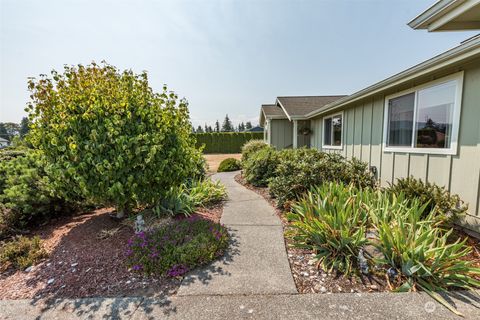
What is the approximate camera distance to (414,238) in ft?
8.47

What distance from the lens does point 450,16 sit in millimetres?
3340

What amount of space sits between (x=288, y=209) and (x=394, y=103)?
3544mm

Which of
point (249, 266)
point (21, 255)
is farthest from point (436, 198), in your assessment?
point (21, 255)

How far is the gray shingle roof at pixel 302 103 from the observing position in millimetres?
10836

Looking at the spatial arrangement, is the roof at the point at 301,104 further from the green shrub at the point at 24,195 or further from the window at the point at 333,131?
the green shrub at the point at 24,195

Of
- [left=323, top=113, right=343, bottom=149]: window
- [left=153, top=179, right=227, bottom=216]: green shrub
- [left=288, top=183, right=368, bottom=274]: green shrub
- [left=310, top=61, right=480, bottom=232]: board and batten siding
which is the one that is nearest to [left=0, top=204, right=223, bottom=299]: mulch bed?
Answer: [left=153, top=179, right=227, bottom=216]: green shrub

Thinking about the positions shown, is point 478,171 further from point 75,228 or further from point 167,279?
point 75,228

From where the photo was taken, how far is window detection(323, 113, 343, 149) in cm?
746

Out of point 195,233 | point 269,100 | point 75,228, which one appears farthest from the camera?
point 269,100

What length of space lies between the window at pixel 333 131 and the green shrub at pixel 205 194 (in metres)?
4.61

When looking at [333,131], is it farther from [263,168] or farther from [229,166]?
[229,166]

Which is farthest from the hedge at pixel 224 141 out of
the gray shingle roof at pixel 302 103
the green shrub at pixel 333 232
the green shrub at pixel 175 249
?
the green shrub at pixel 175 249

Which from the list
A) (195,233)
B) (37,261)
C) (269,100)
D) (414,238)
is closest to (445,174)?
(414,238)

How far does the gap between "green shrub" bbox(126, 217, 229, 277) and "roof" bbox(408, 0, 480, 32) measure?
5047 millimetres
